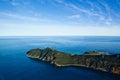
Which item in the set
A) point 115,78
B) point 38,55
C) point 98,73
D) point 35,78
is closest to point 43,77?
point 35,78

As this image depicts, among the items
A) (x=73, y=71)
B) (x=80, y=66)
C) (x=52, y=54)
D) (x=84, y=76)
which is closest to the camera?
(x=84, y=76)

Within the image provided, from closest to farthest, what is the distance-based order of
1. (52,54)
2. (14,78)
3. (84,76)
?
(14,78), (84,76), (52,54)

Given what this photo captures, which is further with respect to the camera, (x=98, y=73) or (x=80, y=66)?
(x=80, y=66)

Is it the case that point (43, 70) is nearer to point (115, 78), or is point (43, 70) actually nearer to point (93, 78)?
point (93, 78)

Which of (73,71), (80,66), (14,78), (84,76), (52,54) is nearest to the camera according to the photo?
(14,78)

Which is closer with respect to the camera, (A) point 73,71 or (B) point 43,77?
(B) point 43,77

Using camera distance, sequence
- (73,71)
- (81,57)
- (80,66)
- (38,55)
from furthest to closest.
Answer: (38,55)
(81,57)
(80,66)
(73,71)

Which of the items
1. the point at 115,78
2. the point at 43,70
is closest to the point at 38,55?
the point at 43,70

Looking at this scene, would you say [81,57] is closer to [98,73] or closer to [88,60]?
[88,60]
